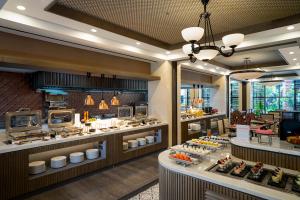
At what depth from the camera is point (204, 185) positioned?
6.22 feet

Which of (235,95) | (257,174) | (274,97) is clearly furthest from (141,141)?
(274,97)

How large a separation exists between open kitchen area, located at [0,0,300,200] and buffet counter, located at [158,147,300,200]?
1cm

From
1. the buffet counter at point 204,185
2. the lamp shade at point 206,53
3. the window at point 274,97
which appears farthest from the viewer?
the window at point 274,97

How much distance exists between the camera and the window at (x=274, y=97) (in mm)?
11453

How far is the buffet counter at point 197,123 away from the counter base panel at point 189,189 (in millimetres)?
4190

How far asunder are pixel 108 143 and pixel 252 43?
13.1 feet

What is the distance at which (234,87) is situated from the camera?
1241cm

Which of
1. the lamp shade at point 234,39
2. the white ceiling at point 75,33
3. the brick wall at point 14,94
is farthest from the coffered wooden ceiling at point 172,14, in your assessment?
the brick wall at point 14,94

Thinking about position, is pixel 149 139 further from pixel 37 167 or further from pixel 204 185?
pixel 204 185

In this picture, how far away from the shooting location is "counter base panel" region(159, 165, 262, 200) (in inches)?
66.6

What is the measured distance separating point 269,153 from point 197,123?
16.2ft

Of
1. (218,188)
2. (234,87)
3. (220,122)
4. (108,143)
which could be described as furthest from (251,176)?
(234,87)

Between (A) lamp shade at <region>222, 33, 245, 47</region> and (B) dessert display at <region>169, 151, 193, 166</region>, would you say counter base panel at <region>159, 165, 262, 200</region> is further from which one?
(A) lamp shade at <region>222, 33, 245, 47</region>

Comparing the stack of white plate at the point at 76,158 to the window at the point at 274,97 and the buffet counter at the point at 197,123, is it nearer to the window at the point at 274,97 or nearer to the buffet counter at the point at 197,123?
the buffet counter at the point at 197,123
